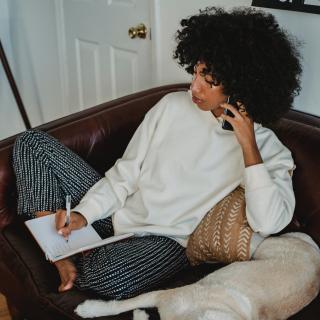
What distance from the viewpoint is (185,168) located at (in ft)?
4.90

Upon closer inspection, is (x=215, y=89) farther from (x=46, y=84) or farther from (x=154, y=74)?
(x=46, y=84)

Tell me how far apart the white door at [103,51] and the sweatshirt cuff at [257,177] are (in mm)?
1030

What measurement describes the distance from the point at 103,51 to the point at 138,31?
0.32m

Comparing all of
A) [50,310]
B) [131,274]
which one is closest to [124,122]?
[131,274]

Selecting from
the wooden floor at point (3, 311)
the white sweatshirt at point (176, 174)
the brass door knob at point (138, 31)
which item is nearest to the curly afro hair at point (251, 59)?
the white sweatshirt at point (176, 174)

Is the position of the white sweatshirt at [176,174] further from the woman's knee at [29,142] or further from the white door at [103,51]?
the white door at [103,51]

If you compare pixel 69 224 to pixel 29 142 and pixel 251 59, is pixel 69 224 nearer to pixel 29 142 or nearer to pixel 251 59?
pixel 29 142

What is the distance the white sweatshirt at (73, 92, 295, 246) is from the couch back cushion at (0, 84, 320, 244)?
0.07m

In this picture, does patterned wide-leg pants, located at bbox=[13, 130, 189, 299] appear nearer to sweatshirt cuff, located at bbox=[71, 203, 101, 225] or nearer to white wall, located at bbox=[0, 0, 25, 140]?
sweatshirt cuff, located at bbox=[71, 203, 101, 225]

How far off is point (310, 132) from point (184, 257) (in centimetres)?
51

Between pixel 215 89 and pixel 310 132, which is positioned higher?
pixel 215 89

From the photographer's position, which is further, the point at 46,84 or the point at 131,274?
the point at 46,84

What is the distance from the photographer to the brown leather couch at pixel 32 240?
1.31 m

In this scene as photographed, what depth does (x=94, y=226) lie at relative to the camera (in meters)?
1.59
